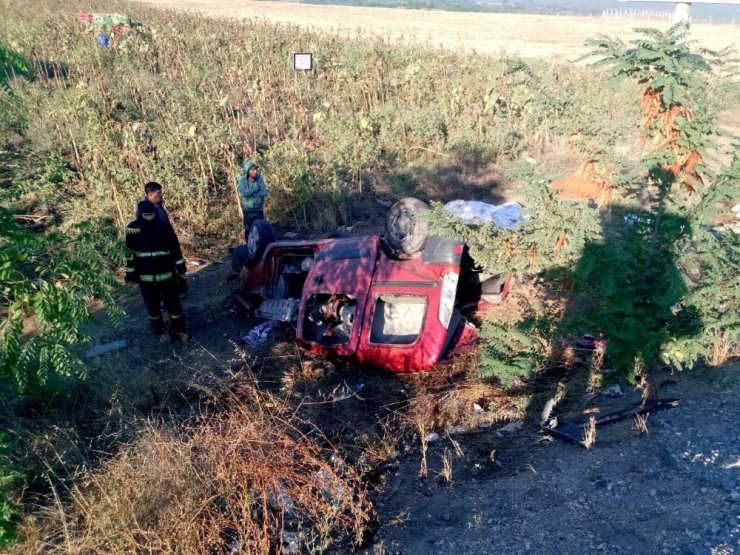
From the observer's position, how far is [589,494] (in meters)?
3.61

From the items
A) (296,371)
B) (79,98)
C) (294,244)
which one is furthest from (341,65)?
(296,371)

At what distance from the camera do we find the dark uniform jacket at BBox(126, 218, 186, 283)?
5.83 metres

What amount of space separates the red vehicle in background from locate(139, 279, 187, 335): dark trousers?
118 centimetres

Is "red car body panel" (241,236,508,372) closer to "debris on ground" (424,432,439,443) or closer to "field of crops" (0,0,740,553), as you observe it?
"field of crops" (0,0,740,553)

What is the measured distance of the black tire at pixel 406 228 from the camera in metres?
5.39

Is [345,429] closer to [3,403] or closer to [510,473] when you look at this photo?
[510,473]

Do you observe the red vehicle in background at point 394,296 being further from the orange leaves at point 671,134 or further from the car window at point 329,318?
the orange leaves at point 671,134

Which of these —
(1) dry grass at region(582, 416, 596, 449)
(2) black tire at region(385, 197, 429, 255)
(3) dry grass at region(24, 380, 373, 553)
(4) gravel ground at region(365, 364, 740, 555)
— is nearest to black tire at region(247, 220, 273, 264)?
(2) black tire at region(385, 197, 429, 255)

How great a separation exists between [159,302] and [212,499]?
128 inches

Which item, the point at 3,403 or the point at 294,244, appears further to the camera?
the point at 294,244

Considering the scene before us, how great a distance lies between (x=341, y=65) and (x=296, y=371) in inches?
455

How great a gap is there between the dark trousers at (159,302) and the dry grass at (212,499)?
2377mm

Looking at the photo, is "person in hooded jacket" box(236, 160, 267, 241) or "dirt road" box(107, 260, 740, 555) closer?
"dirt road" box(107, 260, 740, 555)

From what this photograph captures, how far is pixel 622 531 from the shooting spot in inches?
129
